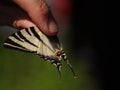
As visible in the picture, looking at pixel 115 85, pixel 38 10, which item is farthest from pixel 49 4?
pixel 115 85

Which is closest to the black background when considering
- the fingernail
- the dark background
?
the dark background

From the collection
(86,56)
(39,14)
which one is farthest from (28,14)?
(86,56)

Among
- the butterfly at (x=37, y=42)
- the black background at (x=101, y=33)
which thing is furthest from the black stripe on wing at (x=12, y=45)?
the black background at (x=101, y=33)

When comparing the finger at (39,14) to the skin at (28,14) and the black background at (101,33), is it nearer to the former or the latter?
the skin at (28,14)

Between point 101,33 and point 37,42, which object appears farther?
point 101,33

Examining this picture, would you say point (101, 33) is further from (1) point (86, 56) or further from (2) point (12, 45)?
(2) point (12, 45)

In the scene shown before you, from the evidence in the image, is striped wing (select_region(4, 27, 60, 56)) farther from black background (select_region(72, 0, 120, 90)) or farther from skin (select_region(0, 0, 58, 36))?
black background (select_region(72, 0, 120, 90))

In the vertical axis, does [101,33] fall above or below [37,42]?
above
